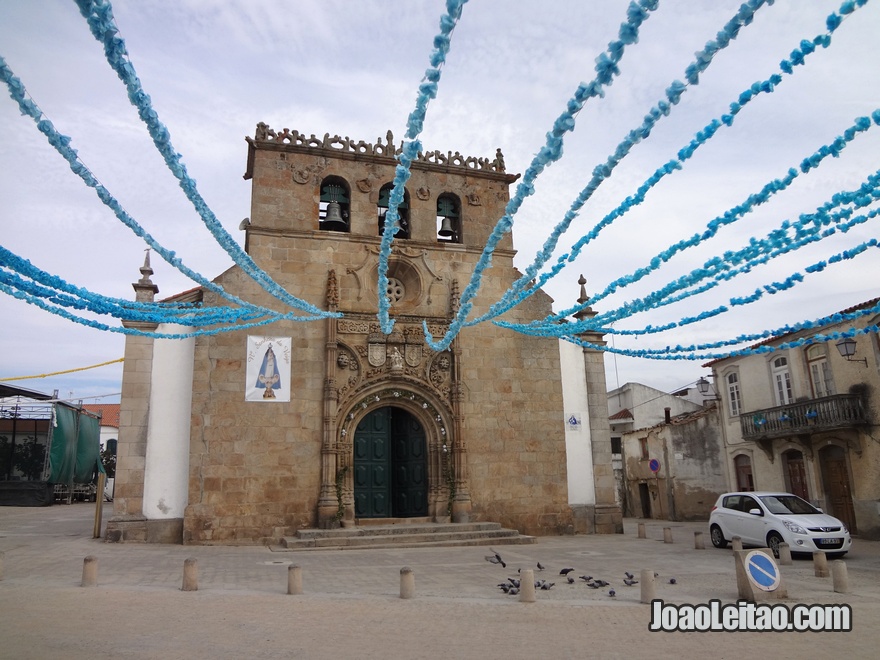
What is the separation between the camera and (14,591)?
9.30 m

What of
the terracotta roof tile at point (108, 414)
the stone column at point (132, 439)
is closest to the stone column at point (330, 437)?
the stone column at point (132, 439)

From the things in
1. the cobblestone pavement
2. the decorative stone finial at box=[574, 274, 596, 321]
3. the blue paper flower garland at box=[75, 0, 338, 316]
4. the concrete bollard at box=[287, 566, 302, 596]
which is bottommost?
the cobblestone pavement

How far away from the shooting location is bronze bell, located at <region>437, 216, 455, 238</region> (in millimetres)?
19797

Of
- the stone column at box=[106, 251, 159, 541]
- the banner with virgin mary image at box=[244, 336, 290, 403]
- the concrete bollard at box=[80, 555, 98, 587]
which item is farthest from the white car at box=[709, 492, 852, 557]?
the stone column at box=[106, 251, 159, 541]

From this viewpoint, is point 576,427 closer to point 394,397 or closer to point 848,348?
point 394,397

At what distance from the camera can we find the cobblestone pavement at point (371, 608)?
678 centimetres

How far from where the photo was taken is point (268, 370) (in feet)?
55.2

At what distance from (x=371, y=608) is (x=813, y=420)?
1619cm

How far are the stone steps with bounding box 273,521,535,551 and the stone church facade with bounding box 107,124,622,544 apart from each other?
1.83 ft

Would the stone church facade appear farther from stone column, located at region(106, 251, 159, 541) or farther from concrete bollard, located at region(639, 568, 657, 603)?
concrete bollard, located at region(639, 568, 657, 603)

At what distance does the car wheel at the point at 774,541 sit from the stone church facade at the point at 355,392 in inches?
192

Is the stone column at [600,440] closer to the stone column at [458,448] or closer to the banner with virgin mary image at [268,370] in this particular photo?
the stone column at [458,448]

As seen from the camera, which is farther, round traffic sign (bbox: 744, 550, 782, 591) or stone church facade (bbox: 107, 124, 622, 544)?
stone church facade (bbox: 107, 124, 622, 544)

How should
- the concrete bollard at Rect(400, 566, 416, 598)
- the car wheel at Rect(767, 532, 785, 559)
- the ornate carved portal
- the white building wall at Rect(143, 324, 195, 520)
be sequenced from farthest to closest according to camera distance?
the ornate carved portal
the white building wall at Rect(143, 324, 195, 520)
the car wheel at Rect(767, 532, 785, 559)
the concrete bollard at Rect(400, 566, 416, 598)
